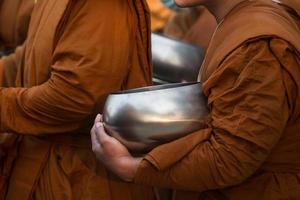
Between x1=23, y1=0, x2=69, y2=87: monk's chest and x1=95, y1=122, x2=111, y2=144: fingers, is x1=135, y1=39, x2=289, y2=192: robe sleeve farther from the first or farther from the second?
x1=23, y1=0, x2=69, y2=87: monk's chest

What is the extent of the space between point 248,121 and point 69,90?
0.38m

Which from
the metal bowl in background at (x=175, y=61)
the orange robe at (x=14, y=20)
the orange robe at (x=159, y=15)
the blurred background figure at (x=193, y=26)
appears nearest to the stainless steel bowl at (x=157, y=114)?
the metal bowl in background at (x=175, y=61)

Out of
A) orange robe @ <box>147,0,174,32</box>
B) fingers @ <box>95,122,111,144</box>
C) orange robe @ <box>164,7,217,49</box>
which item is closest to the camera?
fingers @ <box>95,122,111,144</box>

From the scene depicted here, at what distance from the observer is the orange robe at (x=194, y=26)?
6.24 ft

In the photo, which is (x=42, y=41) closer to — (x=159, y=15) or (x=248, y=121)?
(x=248, y=121)

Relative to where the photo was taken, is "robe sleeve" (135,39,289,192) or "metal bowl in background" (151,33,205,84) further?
"metal bowl in background" (151,33,205,84)

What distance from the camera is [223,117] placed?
0.88 meters

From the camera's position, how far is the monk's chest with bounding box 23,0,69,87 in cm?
105

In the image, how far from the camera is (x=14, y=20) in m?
1.61

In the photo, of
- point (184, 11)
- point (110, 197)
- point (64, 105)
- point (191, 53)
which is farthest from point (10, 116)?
point (184, 11)

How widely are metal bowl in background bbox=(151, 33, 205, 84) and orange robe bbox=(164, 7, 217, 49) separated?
0.88 feet

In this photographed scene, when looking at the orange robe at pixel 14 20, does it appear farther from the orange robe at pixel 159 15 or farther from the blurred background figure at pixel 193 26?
the orange robe at pixel 159 15

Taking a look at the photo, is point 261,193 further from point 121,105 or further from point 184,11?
point 184,11

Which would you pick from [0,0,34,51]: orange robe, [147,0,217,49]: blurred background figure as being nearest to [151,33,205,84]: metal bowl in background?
[147,0,217,49]: blurred background figure
